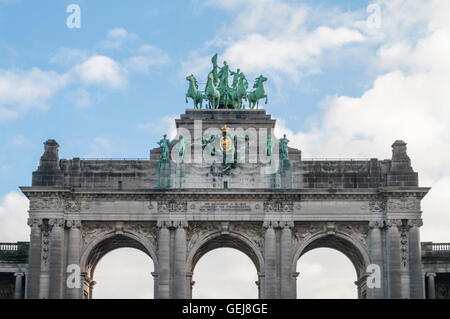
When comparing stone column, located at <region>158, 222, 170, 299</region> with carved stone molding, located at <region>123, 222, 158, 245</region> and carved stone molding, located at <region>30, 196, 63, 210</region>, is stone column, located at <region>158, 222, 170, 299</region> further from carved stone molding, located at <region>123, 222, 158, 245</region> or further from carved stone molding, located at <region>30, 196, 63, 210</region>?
carved stone molding, located at <region>30, 196, 63, 210</region>

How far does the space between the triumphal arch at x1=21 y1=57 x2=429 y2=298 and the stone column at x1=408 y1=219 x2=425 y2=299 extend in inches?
2.9

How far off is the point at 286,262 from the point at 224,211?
5906 mm

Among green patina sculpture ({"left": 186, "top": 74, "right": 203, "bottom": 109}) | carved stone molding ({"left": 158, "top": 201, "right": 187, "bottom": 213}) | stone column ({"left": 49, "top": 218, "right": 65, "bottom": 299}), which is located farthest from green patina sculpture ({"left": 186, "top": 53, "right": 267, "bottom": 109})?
stone column ({"left": 49, "top": 218, "right": 65, "bottom": 299})

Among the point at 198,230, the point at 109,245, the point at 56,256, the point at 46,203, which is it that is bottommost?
the point at 56,256

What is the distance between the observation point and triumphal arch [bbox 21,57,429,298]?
6450 cm

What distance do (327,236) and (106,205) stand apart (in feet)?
54.8

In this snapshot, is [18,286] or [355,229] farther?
[355,229]

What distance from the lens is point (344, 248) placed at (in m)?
69.2

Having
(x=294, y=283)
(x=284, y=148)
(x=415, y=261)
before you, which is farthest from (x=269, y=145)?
(x=415, y=261)

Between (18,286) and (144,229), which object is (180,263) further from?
(18,286)

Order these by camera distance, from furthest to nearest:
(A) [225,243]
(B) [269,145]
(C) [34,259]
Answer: (A) [225,243] → (B) [269,145] → (C) [34,259]

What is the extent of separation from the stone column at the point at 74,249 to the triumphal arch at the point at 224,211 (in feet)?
0.24
